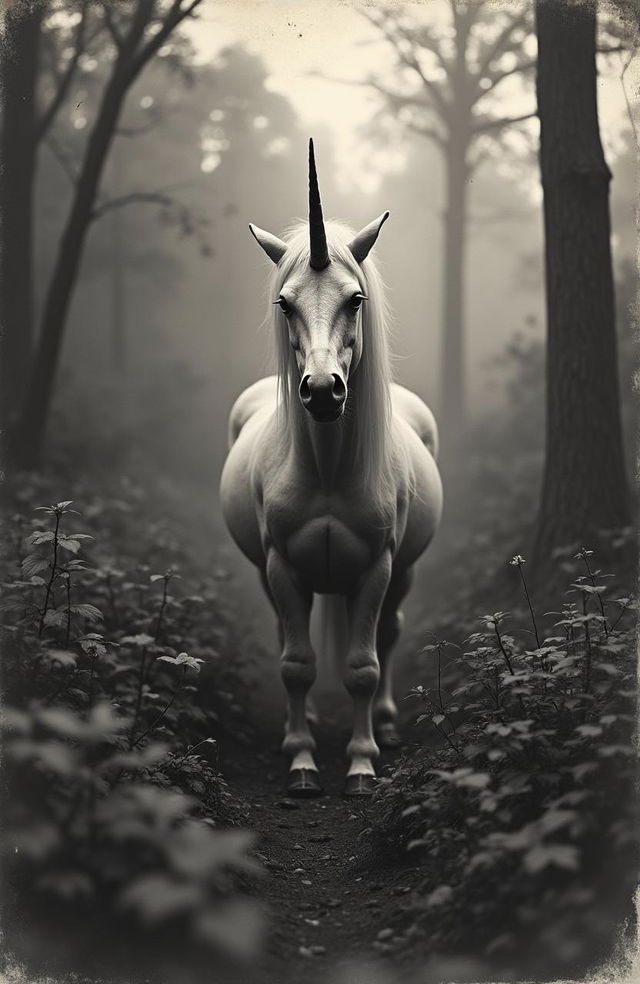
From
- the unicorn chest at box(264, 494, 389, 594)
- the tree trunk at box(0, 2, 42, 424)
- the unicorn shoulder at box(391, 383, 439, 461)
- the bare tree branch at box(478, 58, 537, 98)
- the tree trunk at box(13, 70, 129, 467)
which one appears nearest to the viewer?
the unicorn chest at box(264, 494, 389, 594)

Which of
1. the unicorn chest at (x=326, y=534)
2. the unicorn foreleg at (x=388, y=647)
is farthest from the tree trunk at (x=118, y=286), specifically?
the unicorn chest at (x=326, y=534)

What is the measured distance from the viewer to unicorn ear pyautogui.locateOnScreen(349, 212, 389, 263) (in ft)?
14.2

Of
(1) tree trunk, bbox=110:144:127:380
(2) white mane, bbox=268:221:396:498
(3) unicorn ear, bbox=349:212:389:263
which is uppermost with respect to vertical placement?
(1) tree trunk, bbox=110:144:127:380

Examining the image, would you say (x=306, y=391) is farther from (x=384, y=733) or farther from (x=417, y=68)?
(x=417, y=68)

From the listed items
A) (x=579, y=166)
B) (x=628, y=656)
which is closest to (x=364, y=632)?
(x=628, y=656)

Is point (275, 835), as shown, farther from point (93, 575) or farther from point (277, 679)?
point (277, 679)

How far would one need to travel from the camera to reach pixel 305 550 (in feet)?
15.1

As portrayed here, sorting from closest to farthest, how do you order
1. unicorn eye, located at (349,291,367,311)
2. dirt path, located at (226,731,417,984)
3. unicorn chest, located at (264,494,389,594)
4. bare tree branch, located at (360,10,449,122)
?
1. dirt path, located at (226,731,417,984)
2. unicorn eye, located at (349,291,367,311)
3. unicorn chest, located at (264,494,389,594)
4. bare tree branch, located at (360,10,449,122)

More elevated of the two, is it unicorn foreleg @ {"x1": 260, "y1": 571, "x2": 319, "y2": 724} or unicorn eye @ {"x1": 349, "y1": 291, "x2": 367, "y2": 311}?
unicorn eye @ {"x1": 349, "y1": 291, "x2": 367, "y2": 311}

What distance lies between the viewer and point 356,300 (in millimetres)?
4117

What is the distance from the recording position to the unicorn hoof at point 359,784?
4555 mm

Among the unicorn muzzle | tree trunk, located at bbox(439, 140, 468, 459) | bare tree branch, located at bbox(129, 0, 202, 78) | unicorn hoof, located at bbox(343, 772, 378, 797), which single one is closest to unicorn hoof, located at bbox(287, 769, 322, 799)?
unicorn hoof, located at bbox(343, 772, 378, 797)

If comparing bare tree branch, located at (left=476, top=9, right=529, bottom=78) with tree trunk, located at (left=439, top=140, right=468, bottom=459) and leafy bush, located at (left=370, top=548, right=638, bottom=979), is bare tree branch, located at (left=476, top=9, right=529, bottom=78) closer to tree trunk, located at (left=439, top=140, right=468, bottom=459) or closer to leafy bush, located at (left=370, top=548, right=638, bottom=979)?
tree trunk, located at (left=439, top=140, right=468, bottom=459)

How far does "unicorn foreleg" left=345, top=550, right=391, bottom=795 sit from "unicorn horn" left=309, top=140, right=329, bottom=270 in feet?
5.59
